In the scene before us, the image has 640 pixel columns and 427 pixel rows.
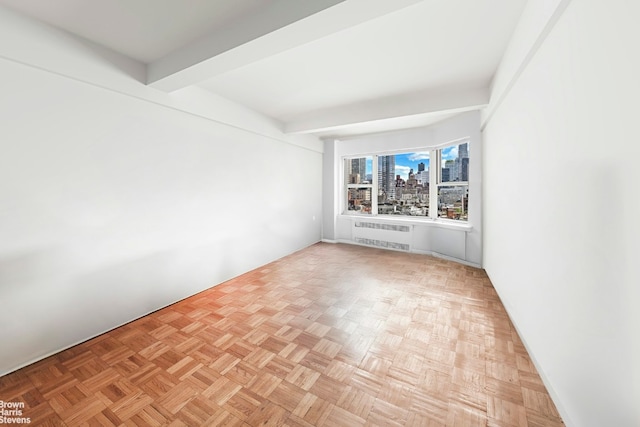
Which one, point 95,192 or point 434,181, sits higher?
point 434,181

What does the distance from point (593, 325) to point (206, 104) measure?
4.03 metres

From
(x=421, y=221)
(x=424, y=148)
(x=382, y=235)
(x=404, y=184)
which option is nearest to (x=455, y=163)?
(x=424, y=148)

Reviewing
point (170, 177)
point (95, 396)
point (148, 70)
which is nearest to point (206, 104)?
point (148, 70)

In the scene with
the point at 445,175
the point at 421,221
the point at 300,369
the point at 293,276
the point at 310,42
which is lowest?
the point at 300,369

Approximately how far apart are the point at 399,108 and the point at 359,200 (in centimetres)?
288

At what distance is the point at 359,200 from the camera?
20.4 feet

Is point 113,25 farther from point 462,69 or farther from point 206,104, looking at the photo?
point 462,69

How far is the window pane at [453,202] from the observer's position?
177 inches

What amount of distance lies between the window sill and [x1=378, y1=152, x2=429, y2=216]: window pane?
233 millimetres

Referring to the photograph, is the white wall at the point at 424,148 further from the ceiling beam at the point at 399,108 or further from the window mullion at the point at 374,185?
the ceiling beam at the point at 399,108

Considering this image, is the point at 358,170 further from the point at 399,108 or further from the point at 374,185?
the point at 399,108

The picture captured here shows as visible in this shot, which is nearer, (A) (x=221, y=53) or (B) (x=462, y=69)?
(A) (x=221, y=53)

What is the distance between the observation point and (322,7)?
1.50m

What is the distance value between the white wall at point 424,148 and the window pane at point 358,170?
0.87 ft
